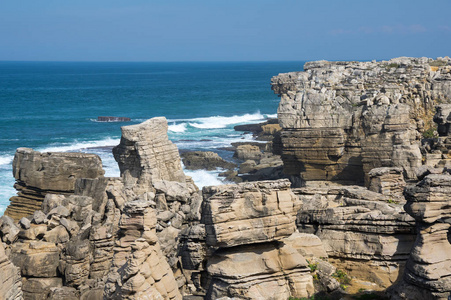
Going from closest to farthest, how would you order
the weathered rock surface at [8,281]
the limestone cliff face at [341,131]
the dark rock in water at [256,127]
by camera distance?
the weathered rock surface at [8,281], the limestone cliff face at [341,131], the dark rock in water at [256,127]

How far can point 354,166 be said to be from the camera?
2594cm

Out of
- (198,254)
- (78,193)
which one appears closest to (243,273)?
(198,254)

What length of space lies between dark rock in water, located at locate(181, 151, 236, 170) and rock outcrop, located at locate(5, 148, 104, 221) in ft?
65.7

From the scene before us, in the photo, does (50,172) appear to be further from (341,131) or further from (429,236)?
(429,236)

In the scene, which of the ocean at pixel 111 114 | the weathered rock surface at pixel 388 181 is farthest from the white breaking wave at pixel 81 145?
the weathered rock surface at pixel 388 181

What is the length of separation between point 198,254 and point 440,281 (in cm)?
598

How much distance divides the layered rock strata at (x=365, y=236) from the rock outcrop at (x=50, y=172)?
33.8 ft

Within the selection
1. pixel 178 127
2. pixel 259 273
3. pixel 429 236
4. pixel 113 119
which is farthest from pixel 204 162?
pixel 113 119

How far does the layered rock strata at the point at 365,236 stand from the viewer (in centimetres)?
1416

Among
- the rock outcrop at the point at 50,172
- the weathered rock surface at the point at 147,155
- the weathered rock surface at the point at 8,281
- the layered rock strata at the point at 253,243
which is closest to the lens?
the weathered rock surface at the point at 8,281

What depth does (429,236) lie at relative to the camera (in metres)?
12.0

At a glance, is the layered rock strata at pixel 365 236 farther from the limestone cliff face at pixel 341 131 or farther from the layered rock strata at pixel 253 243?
the limestone cliff face at pixel 341 131

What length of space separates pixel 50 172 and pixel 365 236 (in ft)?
42.7

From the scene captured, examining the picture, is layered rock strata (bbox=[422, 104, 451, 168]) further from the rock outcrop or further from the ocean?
the ocean
